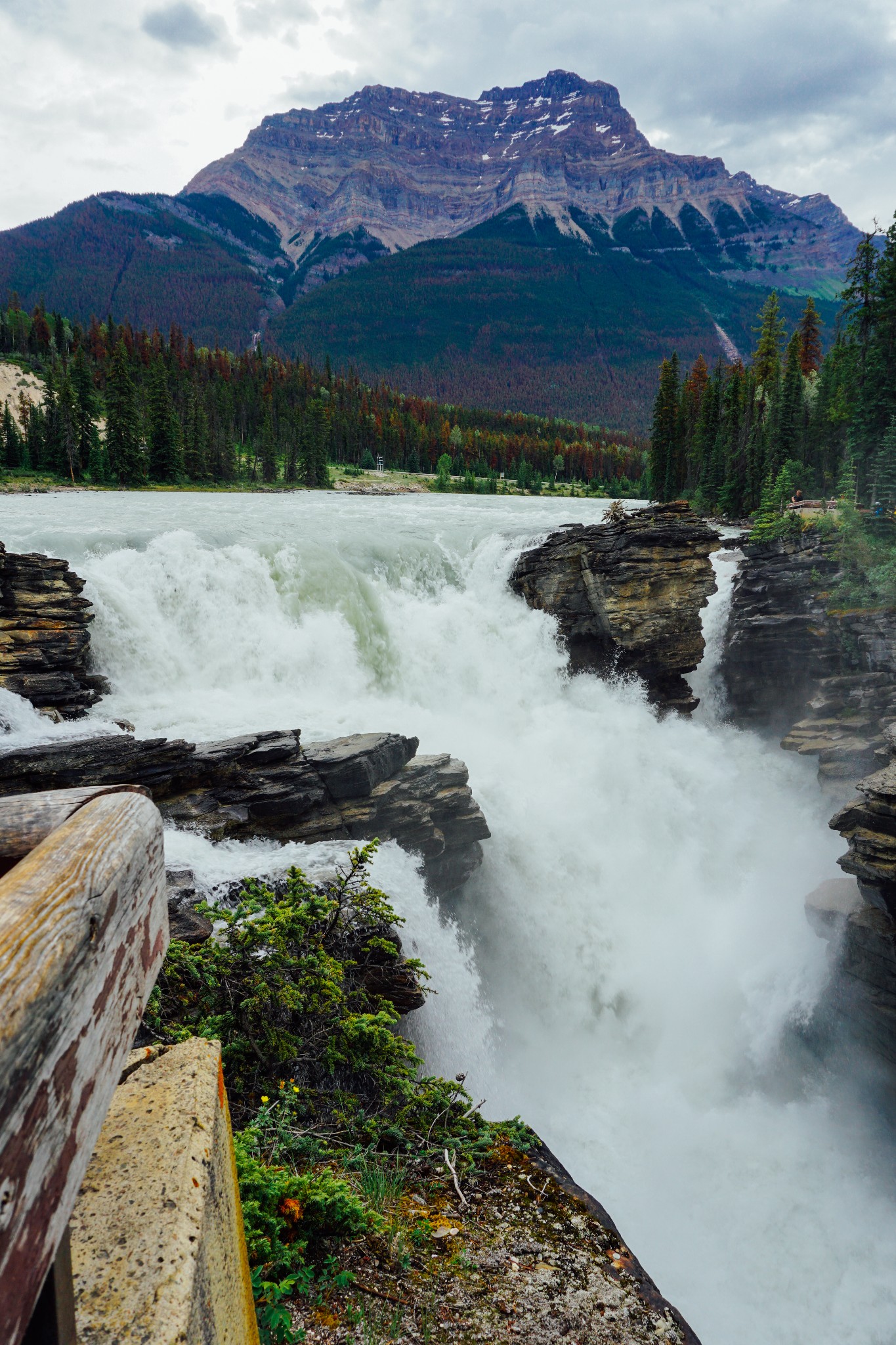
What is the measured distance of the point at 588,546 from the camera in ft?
77.1

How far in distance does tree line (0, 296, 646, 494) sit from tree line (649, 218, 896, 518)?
34.8 meters

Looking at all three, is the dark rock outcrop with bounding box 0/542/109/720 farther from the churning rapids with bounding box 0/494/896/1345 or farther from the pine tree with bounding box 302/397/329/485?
the pine tree with bounding box 302/397/329/485

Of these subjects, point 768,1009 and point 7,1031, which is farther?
point 768,1009

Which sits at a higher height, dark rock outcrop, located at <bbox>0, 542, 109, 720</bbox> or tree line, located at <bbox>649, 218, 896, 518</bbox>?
tree line, located at <bbox>649, 218, 896, 518</bbox>

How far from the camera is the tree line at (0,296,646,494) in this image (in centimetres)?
5700

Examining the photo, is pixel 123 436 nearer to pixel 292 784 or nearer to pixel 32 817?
pixel 292 784

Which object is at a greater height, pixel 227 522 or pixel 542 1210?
pixel 227 522

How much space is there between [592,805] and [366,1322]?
533 inches

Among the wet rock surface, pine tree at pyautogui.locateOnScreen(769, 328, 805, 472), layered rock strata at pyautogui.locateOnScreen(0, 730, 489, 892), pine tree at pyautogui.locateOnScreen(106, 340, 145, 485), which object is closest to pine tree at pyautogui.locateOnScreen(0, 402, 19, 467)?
pine tree at pyautogui.locateOnScreen(106, 340, 145, 485)

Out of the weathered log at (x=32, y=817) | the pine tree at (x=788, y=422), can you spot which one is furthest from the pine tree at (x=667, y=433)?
the weathered log at (x=32, y=817)

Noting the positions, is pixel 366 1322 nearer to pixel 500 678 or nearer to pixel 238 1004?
pixel 238 1004

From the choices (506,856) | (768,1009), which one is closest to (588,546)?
(506,856)

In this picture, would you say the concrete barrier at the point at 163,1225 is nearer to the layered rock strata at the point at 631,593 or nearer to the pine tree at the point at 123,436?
the layered rock strata at the point at 631,593

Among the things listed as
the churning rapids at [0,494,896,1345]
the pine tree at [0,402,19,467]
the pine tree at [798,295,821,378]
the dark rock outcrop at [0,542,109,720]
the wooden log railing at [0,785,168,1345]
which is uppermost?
the pine tree at [798,295,821,378]
